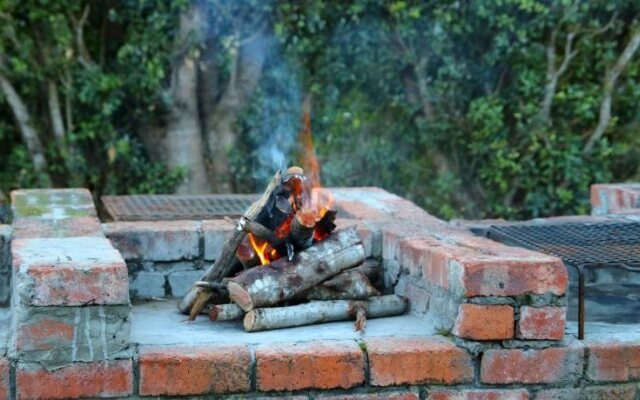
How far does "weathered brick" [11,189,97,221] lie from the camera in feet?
18.0

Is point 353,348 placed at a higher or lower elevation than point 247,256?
lower

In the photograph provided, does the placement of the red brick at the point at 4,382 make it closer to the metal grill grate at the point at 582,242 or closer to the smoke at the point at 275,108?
the metal grill grate at the point at 582,242

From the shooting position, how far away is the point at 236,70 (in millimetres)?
9891

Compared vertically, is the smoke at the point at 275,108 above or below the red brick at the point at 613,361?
above

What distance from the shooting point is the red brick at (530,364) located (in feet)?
14.0

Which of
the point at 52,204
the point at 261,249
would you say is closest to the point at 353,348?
the point at 261,249

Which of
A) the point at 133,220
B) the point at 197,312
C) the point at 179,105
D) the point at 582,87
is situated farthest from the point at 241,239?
the point at 582,87

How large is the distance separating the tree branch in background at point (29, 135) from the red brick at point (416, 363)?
242 inches

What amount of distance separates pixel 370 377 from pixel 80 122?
627 centimetres

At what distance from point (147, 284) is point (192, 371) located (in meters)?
1.46

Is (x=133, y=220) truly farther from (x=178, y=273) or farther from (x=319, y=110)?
(x=319, y=110)

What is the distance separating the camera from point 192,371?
3990 millimetres

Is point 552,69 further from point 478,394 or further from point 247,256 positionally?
point 478,394

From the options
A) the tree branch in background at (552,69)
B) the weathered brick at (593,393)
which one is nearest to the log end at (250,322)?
the weathered brick at (593,393)
